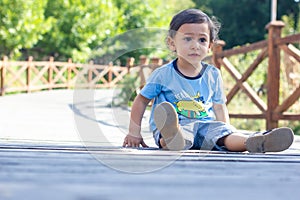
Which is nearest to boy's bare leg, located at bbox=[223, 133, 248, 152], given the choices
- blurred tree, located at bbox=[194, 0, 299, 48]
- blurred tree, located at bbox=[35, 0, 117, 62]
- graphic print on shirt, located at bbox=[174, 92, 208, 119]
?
graphic print on shirt, located at bbox=[174, 92, 208, 119]

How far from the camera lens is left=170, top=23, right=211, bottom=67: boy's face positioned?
329 centimetres

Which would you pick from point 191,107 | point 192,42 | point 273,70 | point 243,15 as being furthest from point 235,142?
point 243,15

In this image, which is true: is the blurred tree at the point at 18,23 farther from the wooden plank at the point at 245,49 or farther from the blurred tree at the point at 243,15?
the blurred tree at the point at 243,15

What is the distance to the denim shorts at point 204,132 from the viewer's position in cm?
315

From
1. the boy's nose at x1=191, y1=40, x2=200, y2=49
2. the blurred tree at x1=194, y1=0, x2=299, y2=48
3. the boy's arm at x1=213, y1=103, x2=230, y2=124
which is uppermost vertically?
the blurred tree at x1=194, y1=0, x2=299, y2=48

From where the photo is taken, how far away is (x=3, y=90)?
14.4 metres

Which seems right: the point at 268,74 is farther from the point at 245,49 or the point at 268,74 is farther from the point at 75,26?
the point at 75,26

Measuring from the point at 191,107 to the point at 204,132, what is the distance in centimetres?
15

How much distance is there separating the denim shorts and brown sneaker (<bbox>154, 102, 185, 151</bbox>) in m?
0.21

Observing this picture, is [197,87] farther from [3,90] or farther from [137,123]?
[3,90]

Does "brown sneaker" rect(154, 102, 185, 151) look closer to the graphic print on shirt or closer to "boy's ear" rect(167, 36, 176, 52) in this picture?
the graphic print on shirt

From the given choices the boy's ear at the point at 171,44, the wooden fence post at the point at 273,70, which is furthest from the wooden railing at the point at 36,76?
the boy's ear at the point at 171,44

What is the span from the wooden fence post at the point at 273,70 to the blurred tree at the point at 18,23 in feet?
41.1

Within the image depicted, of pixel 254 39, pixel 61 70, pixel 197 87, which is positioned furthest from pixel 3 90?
pixel 254 39
